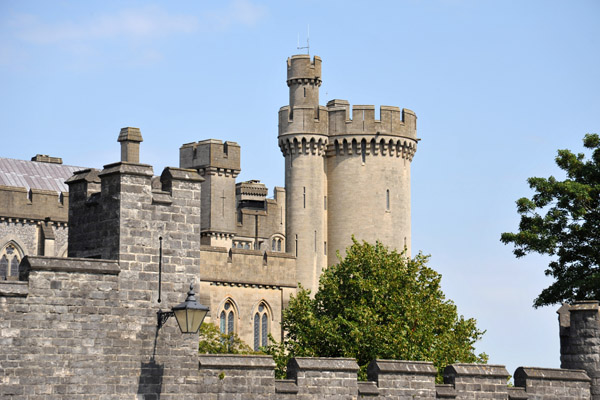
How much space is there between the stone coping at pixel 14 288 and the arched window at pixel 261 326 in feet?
138

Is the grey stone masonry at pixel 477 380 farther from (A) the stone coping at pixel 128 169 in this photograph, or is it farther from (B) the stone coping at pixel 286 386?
(A) the stone coping at pixel 128 169

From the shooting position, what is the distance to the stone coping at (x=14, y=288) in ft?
53.2

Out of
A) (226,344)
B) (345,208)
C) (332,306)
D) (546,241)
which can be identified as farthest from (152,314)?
(345,208)

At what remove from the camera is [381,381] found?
19.7 meters

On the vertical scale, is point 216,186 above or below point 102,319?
above

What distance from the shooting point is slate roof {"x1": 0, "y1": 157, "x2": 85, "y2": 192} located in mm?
62000

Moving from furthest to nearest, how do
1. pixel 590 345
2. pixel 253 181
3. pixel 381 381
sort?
1. pixel 253 181
2. pixel 590 345
3. pixel 381 381

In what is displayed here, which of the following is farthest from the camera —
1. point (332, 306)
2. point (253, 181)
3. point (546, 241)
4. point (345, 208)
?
point (253, 181)

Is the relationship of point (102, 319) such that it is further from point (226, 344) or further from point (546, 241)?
point (226, 344)

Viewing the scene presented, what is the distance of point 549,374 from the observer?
872 inches

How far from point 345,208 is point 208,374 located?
4723 cm

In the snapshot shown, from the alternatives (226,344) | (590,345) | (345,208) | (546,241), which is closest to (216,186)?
(345,208)

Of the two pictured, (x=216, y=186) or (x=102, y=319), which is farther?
(x=216, y=186)


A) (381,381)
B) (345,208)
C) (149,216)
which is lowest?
(381,381)
